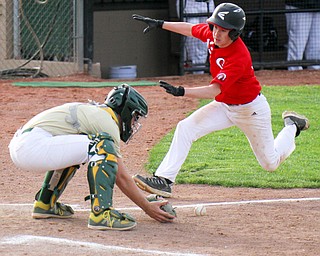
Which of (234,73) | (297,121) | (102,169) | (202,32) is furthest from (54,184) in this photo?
(297,121)

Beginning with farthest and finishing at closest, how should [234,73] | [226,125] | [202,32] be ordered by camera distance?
[202,32] → [226,125] → [234,73]

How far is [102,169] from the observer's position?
508 cm

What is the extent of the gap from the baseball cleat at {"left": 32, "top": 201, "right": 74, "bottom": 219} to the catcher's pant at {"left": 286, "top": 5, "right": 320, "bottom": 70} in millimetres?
10019

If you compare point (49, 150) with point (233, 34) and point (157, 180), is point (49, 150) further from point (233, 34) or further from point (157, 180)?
point (233, 34)

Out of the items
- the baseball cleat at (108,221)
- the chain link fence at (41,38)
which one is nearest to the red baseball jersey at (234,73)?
the baseball cleat at (108,221)

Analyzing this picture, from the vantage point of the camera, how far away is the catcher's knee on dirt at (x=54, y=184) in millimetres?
5574

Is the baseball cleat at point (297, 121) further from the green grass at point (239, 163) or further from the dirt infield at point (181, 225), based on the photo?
the dirt infield at point (181, 225)

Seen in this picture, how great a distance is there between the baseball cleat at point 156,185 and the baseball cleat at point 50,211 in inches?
36.9

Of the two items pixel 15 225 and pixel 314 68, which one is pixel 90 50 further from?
pixel 15 225

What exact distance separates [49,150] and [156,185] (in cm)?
152

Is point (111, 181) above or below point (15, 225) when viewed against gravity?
above

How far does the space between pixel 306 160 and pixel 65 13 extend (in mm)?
7987

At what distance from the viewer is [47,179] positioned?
5.59 meters

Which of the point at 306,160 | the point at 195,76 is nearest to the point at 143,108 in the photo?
the point at 306,160
